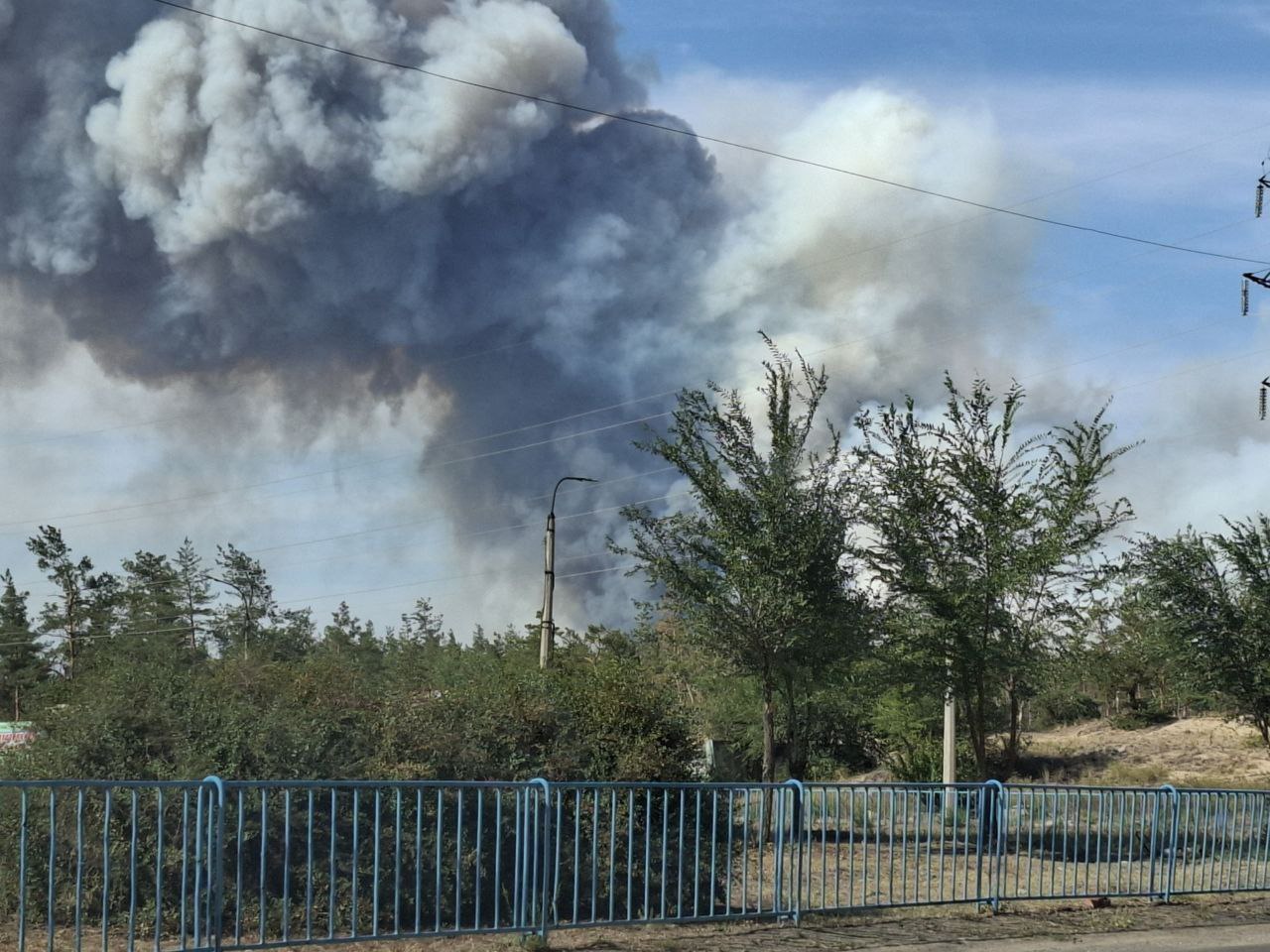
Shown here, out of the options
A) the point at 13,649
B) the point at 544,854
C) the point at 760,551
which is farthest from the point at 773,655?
the point at 13,649

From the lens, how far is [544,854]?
10.9m

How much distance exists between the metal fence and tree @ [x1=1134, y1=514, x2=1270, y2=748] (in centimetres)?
1723

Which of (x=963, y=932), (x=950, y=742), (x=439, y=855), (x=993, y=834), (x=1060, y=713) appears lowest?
(x=1060, y=713)

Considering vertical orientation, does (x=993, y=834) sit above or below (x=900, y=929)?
above

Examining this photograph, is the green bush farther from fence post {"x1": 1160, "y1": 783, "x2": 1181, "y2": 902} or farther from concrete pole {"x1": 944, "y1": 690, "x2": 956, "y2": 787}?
fence post {"x1": 1160, "y1": 783, "x2": 1181, "y2": 902}

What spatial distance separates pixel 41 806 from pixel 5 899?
2.63 ft

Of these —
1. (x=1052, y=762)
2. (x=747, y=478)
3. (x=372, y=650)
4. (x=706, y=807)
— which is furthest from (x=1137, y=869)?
(x=372, y=650)

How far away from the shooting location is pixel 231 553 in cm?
8812

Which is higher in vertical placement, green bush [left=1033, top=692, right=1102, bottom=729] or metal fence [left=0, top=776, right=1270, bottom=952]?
metal fence [left=0, top=776, right=1270, bottom=952]

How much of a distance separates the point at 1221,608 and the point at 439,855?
24.0m

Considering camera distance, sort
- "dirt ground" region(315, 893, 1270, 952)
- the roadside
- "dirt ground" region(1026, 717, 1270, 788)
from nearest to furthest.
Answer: "dirt ground" region(315, 893, 1270, 952), the roadside, "dirt ground" region(1026, 717, 1270, 788)

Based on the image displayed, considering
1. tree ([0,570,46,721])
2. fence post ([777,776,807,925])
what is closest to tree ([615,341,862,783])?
fence post ([777,776,807,925])

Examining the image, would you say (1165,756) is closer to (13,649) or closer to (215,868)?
(215,868)

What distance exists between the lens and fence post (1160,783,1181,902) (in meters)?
14.9
